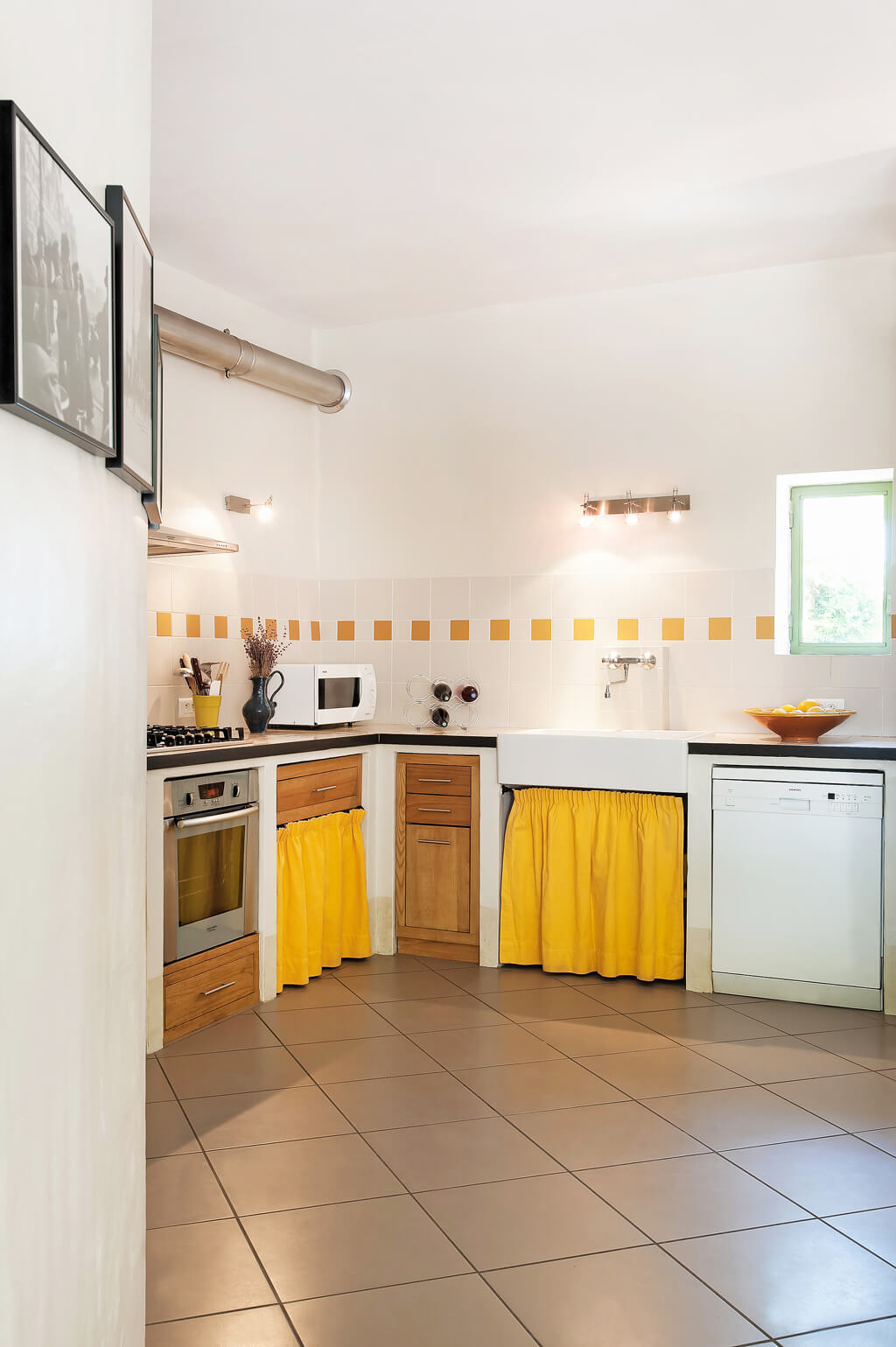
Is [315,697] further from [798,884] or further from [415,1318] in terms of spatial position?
[415,1318]

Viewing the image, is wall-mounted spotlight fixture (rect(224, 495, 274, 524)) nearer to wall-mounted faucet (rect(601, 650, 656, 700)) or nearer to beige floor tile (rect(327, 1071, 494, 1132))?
wall-mounted faucet (rect(601, 650, 656, 700))

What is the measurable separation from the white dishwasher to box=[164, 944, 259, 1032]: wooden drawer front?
5.41 ft

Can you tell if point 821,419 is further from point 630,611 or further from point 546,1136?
point 546,1136

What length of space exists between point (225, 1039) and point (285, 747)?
99 cm

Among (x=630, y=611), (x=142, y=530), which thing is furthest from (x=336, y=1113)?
(x=630, y=611)

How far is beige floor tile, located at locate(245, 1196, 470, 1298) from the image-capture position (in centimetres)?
196

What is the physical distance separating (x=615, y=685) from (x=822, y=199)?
6.45 feet

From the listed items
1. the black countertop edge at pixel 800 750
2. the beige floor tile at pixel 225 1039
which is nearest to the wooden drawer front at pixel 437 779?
the black countertop edge at pixel 800 750

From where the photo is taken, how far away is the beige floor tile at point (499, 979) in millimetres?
3840

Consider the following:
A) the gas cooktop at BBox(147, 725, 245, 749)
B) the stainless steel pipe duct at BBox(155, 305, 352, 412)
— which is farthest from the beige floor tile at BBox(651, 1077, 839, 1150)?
the stainless steel pipe duct at BBox(155, 305, 352, 412)

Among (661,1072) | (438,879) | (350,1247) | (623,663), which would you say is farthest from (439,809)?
(350,1247)

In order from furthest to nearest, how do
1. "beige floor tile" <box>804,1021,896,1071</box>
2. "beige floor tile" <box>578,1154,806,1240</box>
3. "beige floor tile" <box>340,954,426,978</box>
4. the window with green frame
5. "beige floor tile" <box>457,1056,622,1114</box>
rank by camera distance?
the window with green frame < "beige floor tile" <box>340,954,426,978</box> < "beige floor tile" <box>804,1021,896,1071</box> < "beige floor tile" <box>457,1056,622,1114</box> < "beige floor tile" <box>578,1154,806,1240</box>

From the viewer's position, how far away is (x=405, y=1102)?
109 inches

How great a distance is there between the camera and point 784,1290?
6.32 ft
